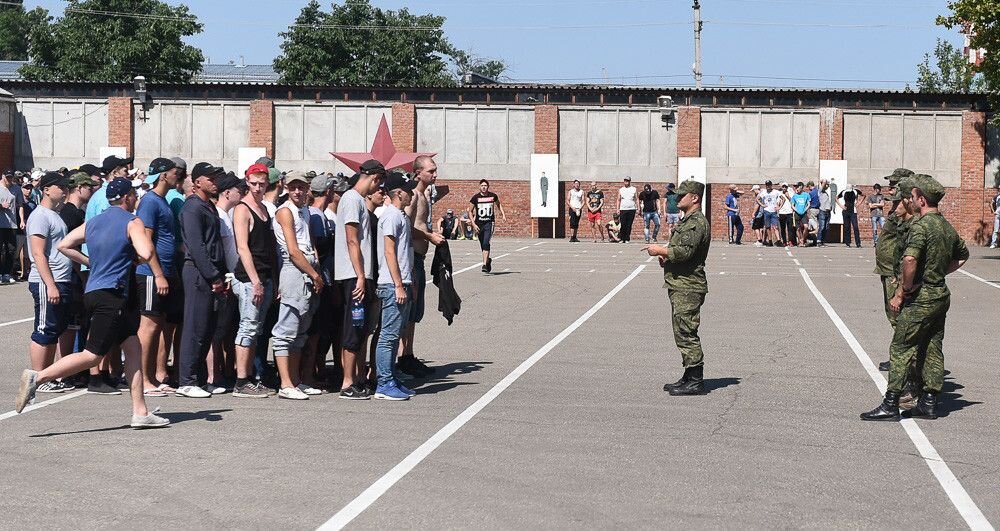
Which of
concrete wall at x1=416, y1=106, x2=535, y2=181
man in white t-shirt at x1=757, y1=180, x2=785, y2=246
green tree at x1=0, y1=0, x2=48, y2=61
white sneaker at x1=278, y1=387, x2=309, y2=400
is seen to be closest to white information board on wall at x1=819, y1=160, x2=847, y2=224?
man in white t-shirt at x1=757, y1=180, x2=785, y2=246

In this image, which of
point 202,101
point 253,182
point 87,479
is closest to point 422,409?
point 253,182

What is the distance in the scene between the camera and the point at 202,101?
47.3 metres

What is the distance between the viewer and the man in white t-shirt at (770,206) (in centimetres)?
3944

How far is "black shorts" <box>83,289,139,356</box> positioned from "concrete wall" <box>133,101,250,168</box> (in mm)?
A: 38417

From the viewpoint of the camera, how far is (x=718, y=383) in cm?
1251

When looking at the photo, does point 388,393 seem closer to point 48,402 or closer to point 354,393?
point 354,393

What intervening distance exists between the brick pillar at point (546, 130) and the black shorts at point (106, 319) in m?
37.2

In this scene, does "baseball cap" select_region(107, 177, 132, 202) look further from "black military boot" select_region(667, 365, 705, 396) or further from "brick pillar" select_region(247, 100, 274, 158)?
"brick pillar" select_region(247, 100, 274, 158)

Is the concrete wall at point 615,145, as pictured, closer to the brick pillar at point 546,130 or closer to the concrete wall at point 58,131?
the brick pillar at point 546,130

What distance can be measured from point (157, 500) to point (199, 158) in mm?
41517

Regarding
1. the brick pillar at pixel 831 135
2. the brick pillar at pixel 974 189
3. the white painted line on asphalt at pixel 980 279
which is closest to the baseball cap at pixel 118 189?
the white painted line on asphalt at pixel 980 279

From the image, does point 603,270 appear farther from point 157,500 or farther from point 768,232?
point 157,500

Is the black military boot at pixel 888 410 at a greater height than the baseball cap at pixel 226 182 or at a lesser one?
lesser

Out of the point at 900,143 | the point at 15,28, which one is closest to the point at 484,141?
the point at 900,143
